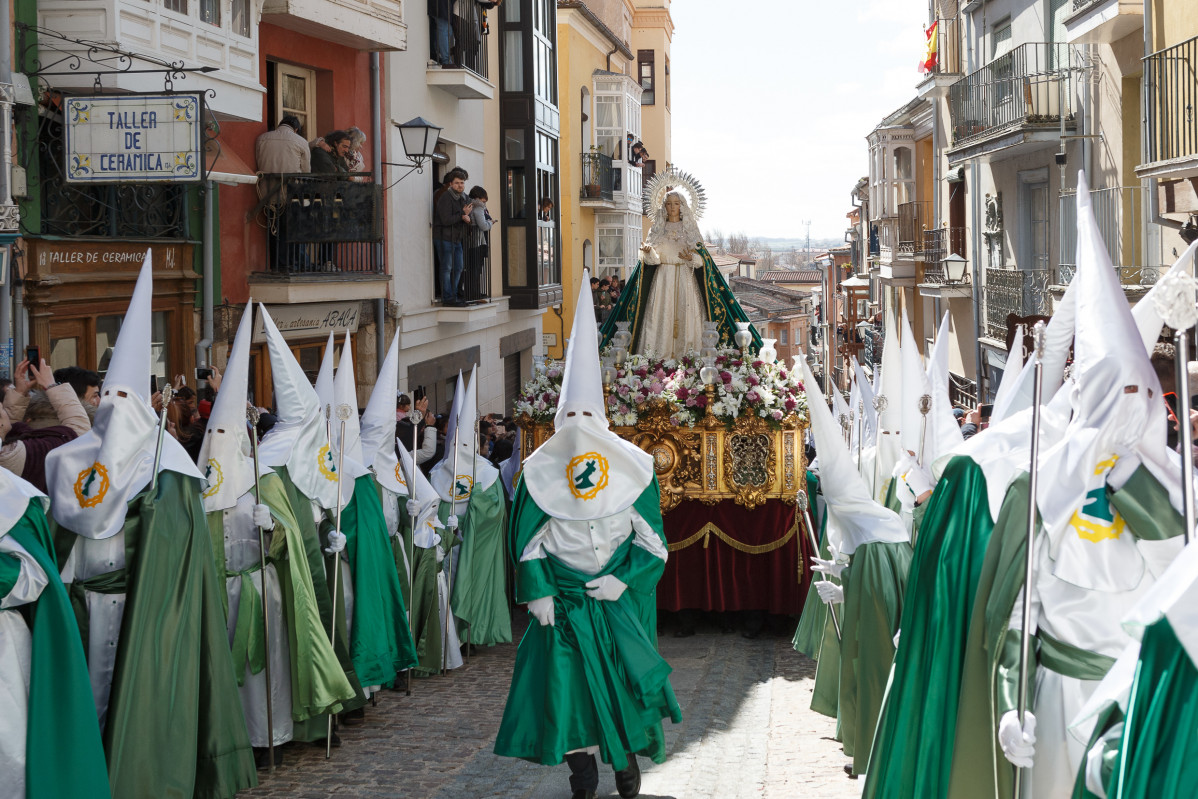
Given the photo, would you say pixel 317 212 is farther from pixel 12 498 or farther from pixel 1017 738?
pixel 1017 738

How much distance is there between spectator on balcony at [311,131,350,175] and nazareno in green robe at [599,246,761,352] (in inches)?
132

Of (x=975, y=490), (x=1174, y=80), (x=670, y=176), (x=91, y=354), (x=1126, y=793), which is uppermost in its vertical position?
(x=1174, y=80)

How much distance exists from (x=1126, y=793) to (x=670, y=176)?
925 cm

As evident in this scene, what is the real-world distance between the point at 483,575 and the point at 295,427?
9.59 feet

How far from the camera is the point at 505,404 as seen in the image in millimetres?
23141

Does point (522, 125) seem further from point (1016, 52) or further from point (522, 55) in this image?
point (1016, 52)

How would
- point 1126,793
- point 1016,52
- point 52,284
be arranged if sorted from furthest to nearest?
point 1016,52 < point 52,284 < point 1126,793

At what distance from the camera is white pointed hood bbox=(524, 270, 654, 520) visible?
20.3 feet

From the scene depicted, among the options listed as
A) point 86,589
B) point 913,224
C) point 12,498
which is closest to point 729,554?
point 86,589

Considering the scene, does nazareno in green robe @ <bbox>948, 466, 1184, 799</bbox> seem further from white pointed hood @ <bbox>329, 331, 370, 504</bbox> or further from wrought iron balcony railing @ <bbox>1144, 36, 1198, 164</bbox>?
wrought iron balcony railing @ <bbox>1144, 36, 1198, 164</bbox>

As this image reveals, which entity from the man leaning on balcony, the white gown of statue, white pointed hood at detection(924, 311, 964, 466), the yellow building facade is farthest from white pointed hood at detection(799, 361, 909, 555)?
the yellow building facade

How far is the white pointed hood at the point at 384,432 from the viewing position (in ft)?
27.0

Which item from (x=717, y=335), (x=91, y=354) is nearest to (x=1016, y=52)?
(x=717, y=335)

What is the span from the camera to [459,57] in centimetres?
1845
